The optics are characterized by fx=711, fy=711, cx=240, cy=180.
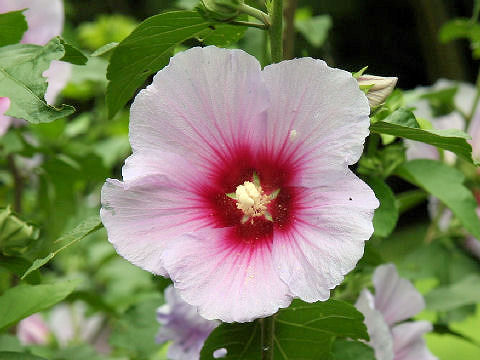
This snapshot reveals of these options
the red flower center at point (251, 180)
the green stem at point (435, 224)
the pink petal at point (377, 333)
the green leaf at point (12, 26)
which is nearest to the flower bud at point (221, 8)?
the red flower center at point (251, 180)

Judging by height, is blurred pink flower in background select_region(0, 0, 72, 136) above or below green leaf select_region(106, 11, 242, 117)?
below

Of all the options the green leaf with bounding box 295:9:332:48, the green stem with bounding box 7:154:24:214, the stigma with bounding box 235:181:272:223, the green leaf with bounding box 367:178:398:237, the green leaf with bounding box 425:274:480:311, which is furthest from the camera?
the green leaf with bounding box 295:9:332:48

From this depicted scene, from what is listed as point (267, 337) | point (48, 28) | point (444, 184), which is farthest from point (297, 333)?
point (48, 28)

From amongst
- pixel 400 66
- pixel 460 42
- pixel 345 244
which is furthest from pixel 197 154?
pixel 400 66

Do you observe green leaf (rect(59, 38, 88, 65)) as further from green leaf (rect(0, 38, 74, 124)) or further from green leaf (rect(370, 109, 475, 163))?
green leaf (rect(370, 109, 475, 163))

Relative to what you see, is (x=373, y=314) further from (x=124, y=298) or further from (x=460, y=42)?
(x=460, y=42)

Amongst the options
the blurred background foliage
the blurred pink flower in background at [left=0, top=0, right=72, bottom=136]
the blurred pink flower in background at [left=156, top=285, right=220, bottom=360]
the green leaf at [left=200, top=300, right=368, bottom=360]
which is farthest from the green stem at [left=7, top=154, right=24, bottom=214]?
the green leaf at [left=200, top=300, right=368, bottom=360]

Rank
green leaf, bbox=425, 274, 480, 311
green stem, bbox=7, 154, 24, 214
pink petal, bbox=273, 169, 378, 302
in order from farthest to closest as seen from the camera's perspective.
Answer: green stem, bbox=7, 154, 24, 214
green leaf, bbox=425, 274, 480, 311
pink petal, bbox=273, 169, 378, 302
